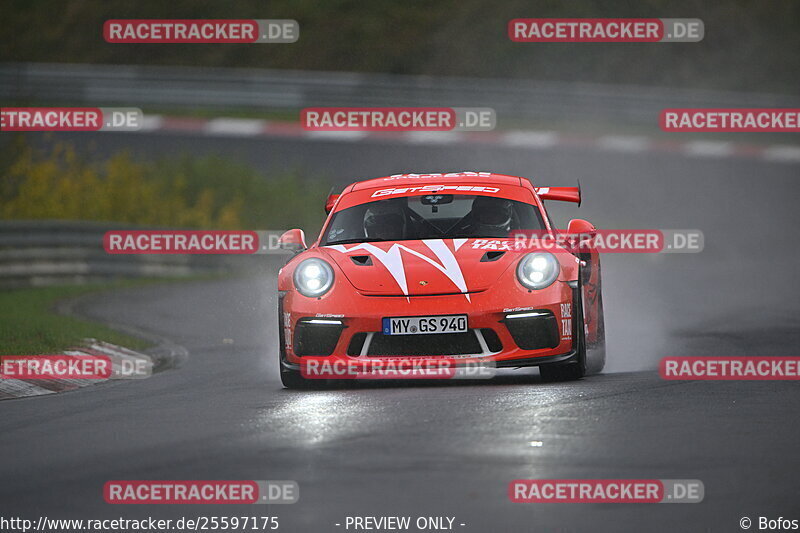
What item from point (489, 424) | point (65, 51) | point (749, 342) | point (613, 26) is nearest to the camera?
point (489, 424)

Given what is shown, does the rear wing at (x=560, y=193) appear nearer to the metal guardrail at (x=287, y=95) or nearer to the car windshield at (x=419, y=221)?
the car windshield at (x=419, y=221)

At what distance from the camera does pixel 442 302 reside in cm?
854

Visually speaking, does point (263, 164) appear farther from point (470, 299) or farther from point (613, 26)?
point (470, 299)

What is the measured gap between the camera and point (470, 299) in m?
8.56

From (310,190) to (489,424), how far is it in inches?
878

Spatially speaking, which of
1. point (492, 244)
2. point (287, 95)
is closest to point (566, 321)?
point (492, 244)

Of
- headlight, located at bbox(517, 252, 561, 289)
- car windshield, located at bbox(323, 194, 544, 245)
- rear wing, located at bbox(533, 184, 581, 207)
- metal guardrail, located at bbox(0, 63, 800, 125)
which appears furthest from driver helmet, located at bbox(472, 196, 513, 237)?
metal guardrail, located at bbox(0, 63, 800, 125)

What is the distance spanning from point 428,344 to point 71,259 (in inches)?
Answer: 479

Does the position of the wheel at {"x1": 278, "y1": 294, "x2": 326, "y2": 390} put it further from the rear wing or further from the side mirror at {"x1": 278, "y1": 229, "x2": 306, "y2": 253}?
the rear wing

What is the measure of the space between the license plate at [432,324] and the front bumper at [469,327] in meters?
0.02

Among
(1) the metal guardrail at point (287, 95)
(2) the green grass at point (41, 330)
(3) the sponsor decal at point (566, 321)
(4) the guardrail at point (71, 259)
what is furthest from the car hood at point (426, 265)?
(1) the metal guardrail at point (287, 95)

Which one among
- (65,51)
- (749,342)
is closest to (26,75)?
(65,51)

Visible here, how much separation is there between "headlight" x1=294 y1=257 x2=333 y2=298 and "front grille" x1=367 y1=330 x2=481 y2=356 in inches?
19.7

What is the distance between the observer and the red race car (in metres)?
8.52
